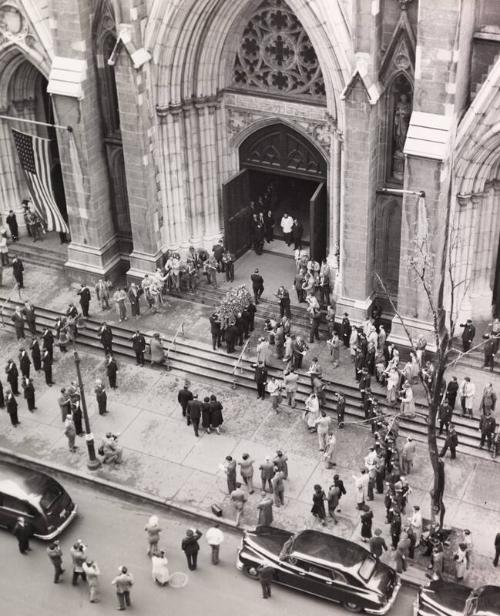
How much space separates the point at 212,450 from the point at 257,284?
7443 mm

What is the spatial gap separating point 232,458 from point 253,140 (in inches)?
522

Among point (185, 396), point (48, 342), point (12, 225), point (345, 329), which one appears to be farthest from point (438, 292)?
point (12, 225)

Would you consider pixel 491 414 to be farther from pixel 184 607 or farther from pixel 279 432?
pixel 184 607

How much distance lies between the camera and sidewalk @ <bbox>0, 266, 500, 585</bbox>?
30625 millimetres

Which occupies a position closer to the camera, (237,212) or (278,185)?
(237,212)

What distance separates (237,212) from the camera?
40188 millimetres

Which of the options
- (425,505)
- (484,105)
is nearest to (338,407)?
(425,505)

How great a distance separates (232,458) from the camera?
104 feet

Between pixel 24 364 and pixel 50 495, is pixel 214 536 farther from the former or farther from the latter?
pixel 24 364

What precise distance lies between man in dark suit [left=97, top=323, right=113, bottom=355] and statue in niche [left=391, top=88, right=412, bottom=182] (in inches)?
455

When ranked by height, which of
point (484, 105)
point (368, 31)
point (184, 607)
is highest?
point (368, 31)

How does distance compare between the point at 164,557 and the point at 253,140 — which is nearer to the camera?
the point at 164,557

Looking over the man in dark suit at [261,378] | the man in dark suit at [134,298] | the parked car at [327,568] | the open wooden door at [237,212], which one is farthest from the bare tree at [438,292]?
the man in dark suit at [134,298]

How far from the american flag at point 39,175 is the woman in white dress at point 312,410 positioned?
41.9 ft
